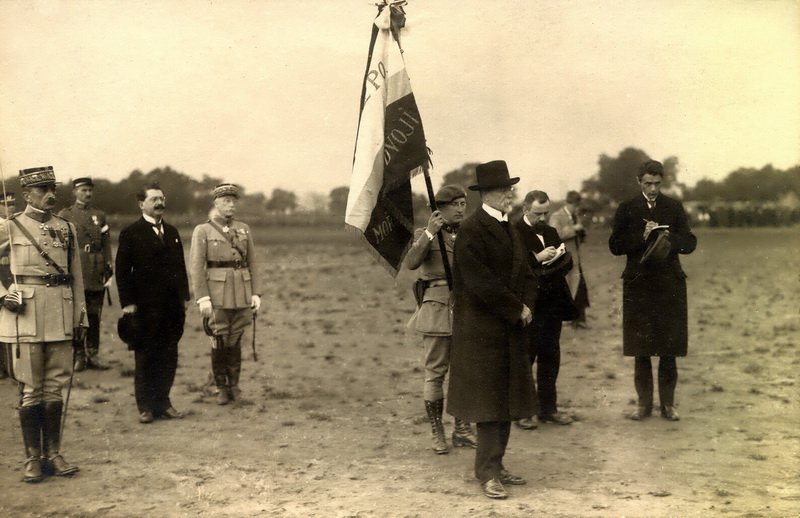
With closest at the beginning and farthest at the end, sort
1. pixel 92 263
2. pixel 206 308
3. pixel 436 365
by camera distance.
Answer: pixel 436 365, pixel 206 308, pixel 92 263

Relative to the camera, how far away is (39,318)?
5.10 m

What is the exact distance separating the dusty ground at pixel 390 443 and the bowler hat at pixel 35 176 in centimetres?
200

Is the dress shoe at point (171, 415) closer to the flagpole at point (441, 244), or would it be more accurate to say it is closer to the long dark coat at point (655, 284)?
the flagpole at point (441, 244)

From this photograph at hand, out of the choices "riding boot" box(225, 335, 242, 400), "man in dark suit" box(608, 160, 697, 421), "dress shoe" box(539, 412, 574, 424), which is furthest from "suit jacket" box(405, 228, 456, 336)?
"riding boot" box(225, 335, 242, 400)

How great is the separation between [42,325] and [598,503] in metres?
3.81

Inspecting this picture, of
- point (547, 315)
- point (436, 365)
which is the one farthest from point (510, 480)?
point (547, 315)

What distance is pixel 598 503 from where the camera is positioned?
4469mm

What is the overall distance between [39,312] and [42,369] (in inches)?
15.9

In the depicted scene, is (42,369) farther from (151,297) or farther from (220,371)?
(220,371)

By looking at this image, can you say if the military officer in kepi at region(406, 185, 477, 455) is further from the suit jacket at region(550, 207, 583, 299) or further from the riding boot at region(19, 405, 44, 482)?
the suit jacket at region(550, 207, 583, 299)

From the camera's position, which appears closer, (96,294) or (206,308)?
(206,308)

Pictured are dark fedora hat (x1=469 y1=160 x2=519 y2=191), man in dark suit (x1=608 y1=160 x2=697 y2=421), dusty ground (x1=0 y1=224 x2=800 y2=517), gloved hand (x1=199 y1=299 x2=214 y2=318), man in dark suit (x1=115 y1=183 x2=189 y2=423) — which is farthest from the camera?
gloved hand (x1=199 y1=299 x2=214 y2=318)

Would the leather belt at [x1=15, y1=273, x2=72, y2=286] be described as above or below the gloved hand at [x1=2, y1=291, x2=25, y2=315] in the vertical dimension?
above

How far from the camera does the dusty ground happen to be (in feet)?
15.0
